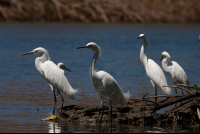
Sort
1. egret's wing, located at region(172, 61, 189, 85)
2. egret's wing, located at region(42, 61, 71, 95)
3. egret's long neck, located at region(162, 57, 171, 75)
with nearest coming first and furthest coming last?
egret's wing, located at region(42, 61, 71, 95) < egret's wing, located at region(172, 61, 189, 85) < egret's long neck, located at region(162, 57, 171, 75)

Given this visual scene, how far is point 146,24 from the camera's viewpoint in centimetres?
4119

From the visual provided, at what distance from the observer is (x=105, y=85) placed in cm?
702

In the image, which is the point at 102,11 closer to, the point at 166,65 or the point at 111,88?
the point at 166,65

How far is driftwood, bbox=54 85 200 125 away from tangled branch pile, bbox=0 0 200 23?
2909 cm

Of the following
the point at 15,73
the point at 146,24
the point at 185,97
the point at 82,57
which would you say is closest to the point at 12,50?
the point at 82,57

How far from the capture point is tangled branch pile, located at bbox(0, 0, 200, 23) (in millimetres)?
36344

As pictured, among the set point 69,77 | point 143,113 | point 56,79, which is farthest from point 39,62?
point 69,77

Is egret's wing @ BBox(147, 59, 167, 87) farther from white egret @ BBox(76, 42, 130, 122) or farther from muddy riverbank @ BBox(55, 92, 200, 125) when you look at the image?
white egret @ BBox(76, 42, 130, 122)

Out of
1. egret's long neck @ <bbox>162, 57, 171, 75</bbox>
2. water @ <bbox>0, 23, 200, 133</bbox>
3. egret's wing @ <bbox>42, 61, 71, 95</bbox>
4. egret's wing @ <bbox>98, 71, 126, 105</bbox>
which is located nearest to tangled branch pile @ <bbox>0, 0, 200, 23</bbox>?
water @ <bbox>0, 23, 200, 133</bbox>

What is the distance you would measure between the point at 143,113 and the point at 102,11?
3120 centimetres

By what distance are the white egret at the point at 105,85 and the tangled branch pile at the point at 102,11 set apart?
29.2m

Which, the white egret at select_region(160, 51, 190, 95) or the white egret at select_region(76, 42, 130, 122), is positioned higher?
the white egret at select_region(160, 51, 190, 95)

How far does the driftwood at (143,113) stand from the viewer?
6.95 meters

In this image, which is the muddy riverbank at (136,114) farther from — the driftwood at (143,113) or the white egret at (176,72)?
the white egret at (176,72)
